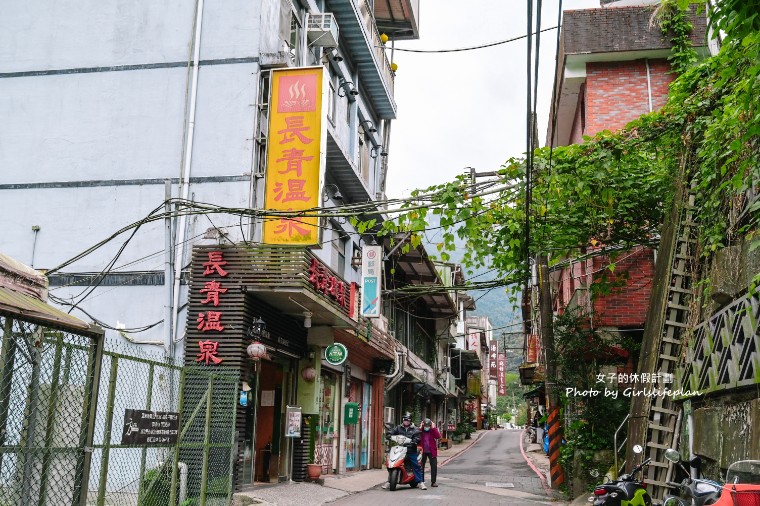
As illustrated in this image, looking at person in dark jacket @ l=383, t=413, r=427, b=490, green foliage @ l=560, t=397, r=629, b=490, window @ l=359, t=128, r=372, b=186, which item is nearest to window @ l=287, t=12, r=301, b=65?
window @ l=359, t=128, r=372, b=186

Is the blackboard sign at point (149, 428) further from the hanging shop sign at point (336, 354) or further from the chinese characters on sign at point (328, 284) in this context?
the hanging shop sign at point (336, 354)

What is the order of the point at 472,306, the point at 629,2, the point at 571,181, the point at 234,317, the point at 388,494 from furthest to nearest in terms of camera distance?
the point at 472,306 → the point at 629,2 → the point at 388,494 → the point at 234,317 → the point at 571,181

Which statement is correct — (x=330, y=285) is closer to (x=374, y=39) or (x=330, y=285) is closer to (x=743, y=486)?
(x=374, y=39)

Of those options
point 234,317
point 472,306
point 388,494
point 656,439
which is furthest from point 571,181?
point 472,306

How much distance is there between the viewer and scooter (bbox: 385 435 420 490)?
15781 mm

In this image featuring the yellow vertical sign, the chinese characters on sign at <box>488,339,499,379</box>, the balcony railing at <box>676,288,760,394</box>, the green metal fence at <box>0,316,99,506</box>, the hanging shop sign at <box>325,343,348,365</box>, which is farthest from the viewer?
the chinese characters on sign at <box>488,339,499,379</box>

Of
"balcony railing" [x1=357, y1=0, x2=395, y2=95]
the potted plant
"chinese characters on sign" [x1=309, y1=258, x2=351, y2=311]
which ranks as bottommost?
the potted plant

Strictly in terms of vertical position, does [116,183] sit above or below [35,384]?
above

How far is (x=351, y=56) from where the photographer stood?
20906 millimetres

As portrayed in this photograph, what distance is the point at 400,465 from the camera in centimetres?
1584

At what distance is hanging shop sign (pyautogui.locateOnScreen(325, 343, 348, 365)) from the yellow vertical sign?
13.7ft

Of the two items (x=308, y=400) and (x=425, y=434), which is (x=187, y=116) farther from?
(x=425, y=434)

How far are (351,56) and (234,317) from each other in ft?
34.3

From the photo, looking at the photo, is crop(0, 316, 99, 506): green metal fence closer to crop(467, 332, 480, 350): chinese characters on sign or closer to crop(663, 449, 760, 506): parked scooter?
crop(663, 449, 760, 506): parked scooter
